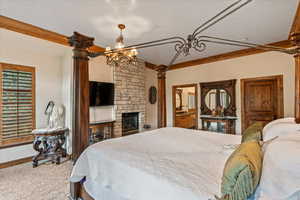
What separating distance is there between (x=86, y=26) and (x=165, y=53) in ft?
8.09

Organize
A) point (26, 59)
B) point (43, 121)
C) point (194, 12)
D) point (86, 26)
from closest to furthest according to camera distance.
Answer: point (194, 12) < point (86, 26) < point (26, 59) < point (43, 121)

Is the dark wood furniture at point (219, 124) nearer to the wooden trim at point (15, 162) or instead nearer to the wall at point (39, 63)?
the wall at point (39, 63)

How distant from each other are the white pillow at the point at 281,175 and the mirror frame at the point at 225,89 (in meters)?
4.14

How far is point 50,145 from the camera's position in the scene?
3621 millimetres

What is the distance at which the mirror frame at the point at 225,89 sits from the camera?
4754 mm

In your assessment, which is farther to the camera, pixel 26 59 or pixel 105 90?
pixel 105 90

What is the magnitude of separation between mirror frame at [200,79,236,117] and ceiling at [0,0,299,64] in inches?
56.1

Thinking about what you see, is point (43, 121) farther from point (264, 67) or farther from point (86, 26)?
point (264, 67)

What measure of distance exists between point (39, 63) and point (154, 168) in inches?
161

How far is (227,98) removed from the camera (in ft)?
16.1

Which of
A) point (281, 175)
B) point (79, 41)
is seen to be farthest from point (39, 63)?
point (281, 175)

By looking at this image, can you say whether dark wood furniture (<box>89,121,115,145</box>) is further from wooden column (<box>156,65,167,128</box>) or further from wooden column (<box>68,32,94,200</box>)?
wooden column (<box>68,32,94,200</box>)

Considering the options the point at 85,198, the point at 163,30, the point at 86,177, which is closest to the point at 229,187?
the point at 86,177

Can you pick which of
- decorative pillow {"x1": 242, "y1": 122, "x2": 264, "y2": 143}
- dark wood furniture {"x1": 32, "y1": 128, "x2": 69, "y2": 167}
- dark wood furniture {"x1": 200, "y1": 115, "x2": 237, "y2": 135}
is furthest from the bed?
dark wood furniture {"x1": 200, "y1": 115, "x2": 237, "y2": 135}
